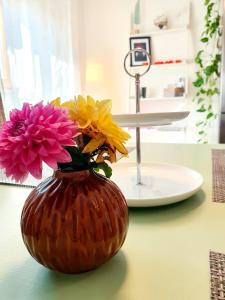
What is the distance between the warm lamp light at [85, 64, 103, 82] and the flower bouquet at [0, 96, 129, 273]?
3347 millimetres

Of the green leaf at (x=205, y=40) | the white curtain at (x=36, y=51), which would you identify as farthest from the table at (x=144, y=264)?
the green leaf at (x=205, y=40)

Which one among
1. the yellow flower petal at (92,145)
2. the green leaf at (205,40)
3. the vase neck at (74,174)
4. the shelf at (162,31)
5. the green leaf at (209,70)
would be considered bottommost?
the vase neck at (74,174)

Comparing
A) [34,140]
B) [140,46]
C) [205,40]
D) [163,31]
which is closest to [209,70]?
[205,40]

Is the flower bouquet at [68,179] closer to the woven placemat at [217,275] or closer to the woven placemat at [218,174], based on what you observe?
the woven placemat at [217,275]

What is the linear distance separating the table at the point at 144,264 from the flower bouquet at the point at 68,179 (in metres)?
0.03

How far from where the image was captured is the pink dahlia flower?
0.32 meters

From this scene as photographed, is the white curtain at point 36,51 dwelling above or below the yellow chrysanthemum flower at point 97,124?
above

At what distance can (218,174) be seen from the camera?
894 mm

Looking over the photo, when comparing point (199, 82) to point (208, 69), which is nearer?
point (208, 69)

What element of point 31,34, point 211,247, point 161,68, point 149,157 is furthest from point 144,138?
point 211,247

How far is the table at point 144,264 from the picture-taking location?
368 mm

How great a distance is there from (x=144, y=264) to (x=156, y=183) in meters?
0.37

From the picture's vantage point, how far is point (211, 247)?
18.4 inches

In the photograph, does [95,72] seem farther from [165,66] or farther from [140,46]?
[165,66]
